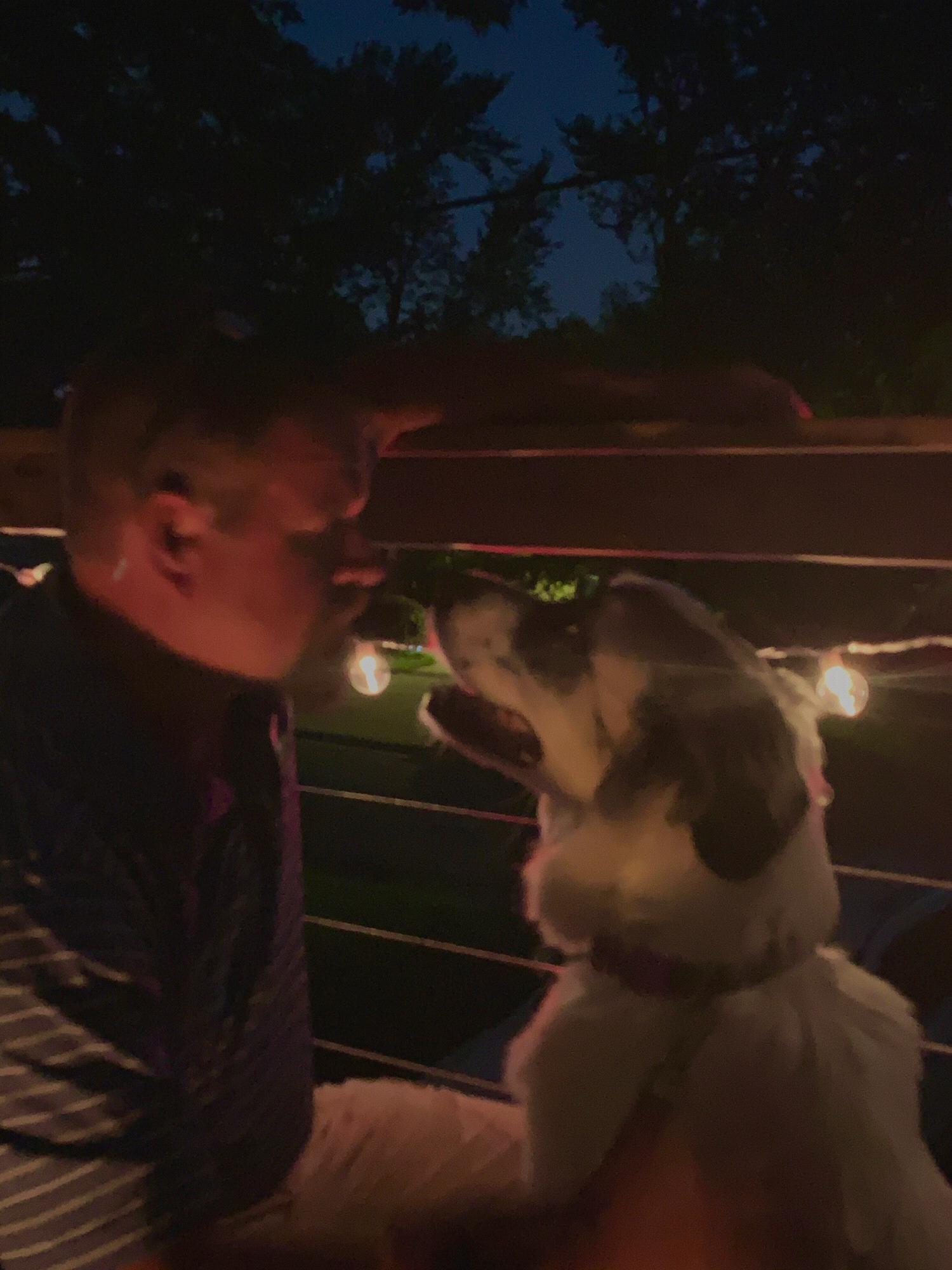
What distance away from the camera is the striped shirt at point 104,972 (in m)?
1.20

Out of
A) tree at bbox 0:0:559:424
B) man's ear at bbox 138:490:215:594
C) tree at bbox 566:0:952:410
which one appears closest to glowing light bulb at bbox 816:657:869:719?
man's ear at bbox 138:490:215:594

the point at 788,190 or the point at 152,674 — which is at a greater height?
the point at 788,190

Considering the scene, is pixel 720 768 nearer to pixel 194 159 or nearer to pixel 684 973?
pixel 684 973

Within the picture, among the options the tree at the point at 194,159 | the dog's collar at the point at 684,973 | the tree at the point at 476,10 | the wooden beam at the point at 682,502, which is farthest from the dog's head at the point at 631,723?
the tree at the point at 476,10

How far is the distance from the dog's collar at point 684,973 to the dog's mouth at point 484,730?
0.48 metres

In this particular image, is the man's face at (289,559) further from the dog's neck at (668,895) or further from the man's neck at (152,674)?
the dog's neck at (668,895)

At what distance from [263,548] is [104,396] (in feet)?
0.90

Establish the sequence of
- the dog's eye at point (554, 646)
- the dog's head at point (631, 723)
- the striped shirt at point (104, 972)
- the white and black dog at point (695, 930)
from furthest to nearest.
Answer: the dog's eye at point (554, 646), the dog's head at point (631, 723), the white and black dog at point (695, 930), the striped shirt at point (104, 972)

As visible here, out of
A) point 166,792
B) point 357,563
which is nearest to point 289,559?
point 357,563

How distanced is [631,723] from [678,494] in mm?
767

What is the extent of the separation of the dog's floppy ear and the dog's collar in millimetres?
140

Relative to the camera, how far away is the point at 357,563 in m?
1.52

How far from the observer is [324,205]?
962 cm

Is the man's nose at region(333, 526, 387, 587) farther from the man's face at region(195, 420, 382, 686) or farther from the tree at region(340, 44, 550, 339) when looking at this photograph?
the tree at region(340, 44, 550, 339)
